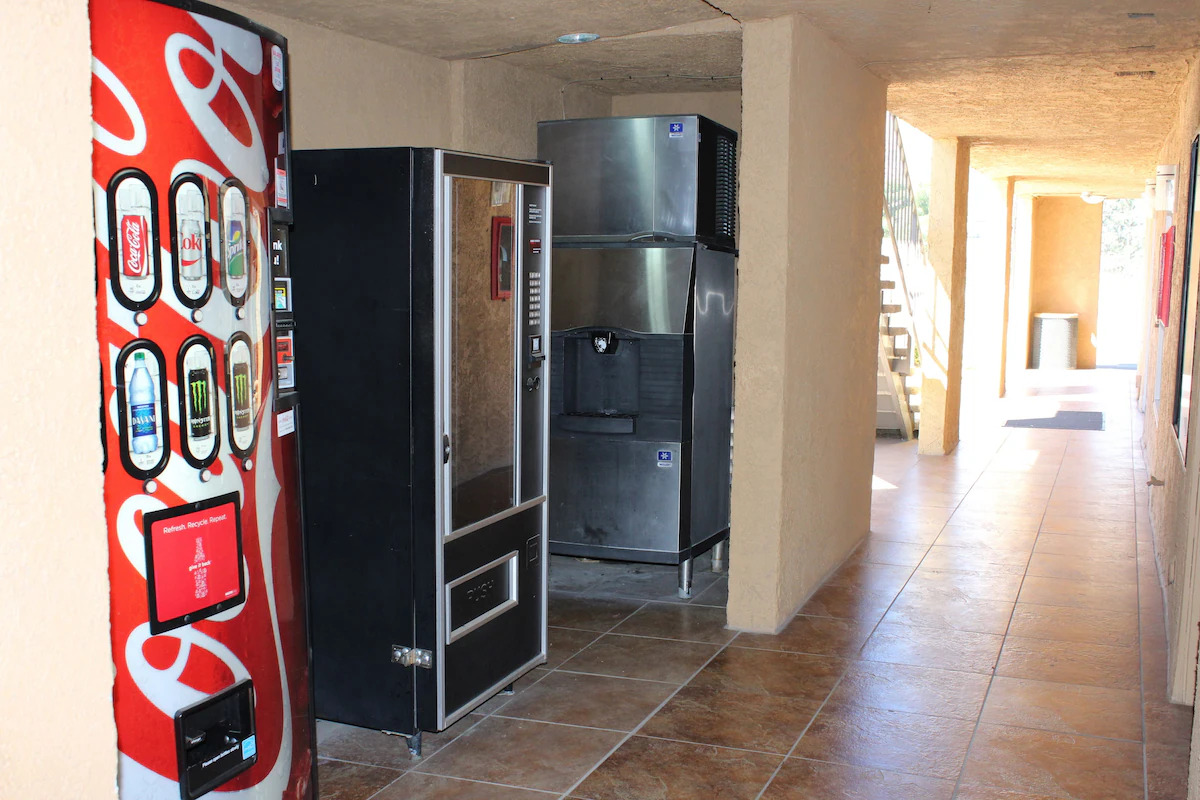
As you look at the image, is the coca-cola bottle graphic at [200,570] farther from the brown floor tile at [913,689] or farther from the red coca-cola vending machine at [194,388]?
the brown floor tile at [913,689]

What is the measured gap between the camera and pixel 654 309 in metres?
4.66

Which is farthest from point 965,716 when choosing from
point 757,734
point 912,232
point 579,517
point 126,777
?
point 912,232

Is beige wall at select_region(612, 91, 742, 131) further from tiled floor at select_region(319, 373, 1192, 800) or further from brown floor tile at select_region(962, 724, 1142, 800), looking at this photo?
brown floor tile at select_region(962, 724, 1142, 800)

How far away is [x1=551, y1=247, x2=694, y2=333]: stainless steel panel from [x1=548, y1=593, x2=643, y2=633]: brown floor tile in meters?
1.19

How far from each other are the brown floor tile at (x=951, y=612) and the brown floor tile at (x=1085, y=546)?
3.70 feet

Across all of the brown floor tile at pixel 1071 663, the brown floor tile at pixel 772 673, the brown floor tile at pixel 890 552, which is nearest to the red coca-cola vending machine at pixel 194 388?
the brown floor tile at pixel 772 673

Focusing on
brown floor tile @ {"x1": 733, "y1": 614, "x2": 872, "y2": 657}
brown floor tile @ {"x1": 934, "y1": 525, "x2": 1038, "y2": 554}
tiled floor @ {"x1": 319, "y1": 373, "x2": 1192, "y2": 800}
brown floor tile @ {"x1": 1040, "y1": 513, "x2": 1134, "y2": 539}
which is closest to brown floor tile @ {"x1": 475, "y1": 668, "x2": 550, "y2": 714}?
tiled floor @ {"x1": 319, "y1": 373, "x2": 1192, "y2": 800}

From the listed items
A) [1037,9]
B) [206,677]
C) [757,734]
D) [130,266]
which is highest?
[1037,9]

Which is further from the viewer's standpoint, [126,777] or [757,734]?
[757,734]

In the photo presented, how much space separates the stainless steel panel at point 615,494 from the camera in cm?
476

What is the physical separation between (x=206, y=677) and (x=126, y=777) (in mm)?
231

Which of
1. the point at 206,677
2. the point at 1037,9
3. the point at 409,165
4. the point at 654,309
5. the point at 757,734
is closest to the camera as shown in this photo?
the point at 206,677

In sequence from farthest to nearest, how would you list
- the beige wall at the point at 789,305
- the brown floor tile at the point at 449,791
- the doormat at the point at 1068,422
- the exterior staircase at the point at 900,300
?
the doormat at the point at 1068,422 < the exterior staircase at the point at 900,300 < the beige wall at the point at 789,305 < the brown floor tile at the point at 449,791

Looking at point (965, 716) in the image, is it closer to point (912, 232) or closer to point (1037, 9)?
point (1037, 9)
